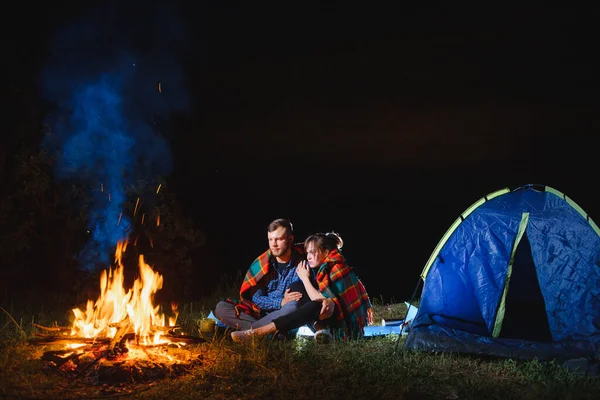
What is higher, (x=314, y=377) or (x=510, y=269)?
(x=510, y=269)

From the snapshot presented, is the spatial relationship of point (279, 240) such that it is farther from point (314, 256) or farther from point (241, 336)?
point (241, 336)

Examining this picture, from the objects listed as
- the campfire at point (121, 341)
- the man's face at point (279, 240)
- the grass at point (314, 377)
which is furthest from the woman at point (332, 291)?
the campfire at point (121, 341)

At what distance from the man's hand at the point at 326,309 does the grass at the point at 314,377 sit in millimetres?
372

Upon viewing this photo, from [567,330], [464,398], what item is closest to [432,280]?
[567,330]

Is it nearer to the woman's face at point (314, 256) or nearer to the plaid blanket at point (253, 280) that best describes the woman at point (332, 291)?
the woman's face at point (314, 256)

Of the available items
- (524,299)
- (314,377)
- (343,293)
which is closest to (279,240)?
(343,293)

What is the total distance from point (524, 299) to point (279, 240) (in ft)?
10.6

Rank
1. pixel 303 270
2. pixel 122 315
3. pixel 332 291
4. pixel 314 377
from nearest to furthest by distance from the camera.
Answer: pixel 314 377 → pixel 122 315 → pixel 332 291 → pixel 303 270

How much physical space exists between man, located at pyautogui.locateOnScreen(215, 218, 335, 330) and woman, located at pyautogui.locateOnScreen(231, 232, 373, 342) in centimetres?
15

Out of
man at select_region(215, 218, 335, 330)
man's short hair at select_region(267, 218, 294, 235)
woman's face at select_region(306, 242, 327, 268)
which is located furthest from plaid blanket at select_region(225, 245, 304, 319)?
man's short hair at select_region(267, 218, 294, 235)

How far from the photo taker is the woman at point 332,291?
6.04m

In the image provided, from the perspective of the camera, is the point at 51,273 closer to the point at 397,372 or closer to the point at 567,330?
the point at 397,372

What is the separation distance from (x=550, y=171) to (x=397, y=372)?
2131cm

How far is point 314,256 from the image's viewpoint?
21.2 ft
